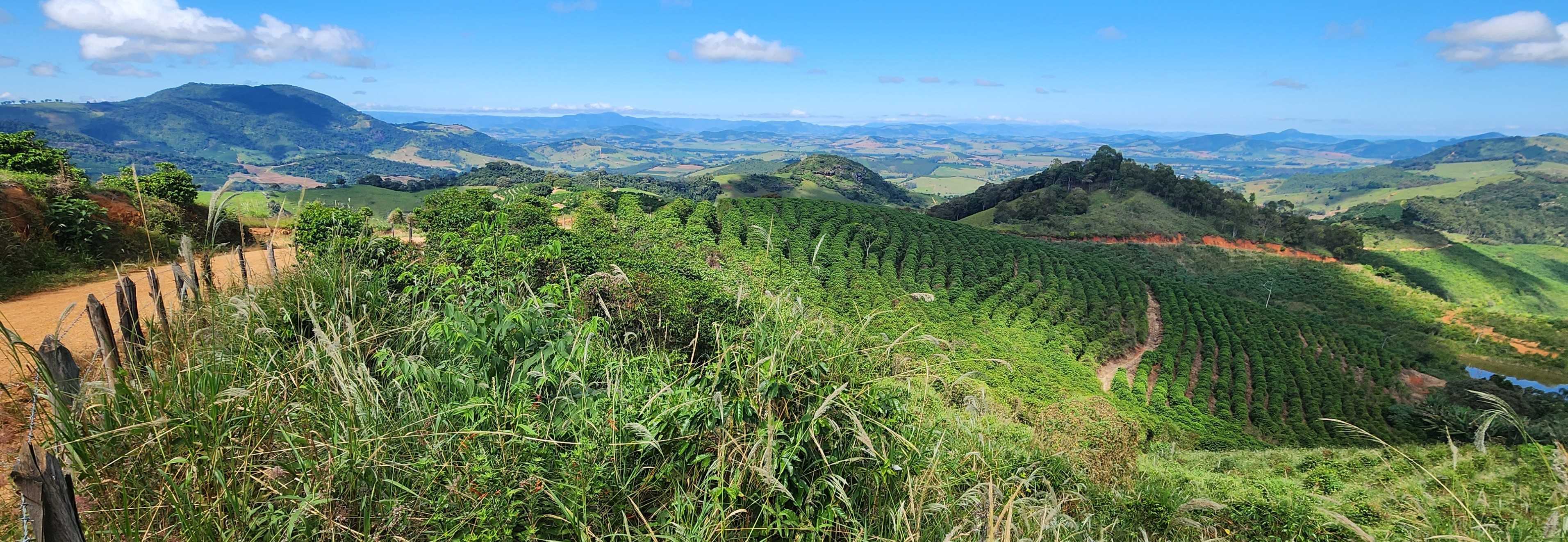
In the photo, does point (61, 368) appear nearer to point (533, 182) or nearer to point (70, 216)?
point (70, 216)

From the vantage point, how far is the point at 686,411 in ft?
8.93

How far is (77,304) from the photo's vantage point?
7.93 metres

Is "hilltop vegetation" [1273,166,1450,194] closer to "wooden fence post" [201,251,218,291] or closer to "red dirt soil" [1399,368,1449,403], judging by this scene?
"red dirt soil" [1399,368,1449,403]

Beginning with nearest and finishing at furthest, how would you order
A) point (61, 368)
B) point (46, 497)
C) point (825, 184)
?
point (46, 497) → point (61, 368) → point (825, 184)

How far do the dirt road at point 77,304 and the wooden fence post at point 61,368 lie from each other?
2.18 m

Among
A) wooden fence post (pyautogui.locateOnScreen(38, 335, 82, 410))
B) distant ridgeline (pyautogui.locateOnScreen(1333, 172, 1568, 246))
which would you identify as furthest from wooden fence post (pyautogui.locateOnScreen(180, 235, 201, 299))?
distant ridgeline (pyautogui.locateOnScreen(1333, 172, 1568, 246))

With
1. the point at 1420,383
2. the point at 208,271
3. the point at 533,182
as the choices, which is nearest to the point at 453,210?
the point at 208,271

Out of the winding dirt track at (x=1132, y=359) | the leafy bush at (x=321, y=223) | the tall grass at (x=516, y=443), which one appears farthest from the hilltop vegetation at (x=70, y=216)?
the winding dirt track at (x=1132, y=359)

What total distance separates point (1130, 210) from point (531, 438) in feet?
290

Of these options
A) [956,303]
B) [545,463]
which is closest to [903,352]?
[545,463]

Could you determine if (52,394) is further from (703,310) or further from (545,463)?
(703,310)

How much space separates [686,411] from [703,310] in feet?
28.4

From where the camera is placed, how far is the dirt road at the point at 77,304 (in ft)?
18.5

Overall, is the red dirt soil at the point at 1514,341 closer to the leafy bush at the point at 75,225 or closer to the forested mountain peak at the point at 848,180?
A: the leafy bush at the point at 75,225
